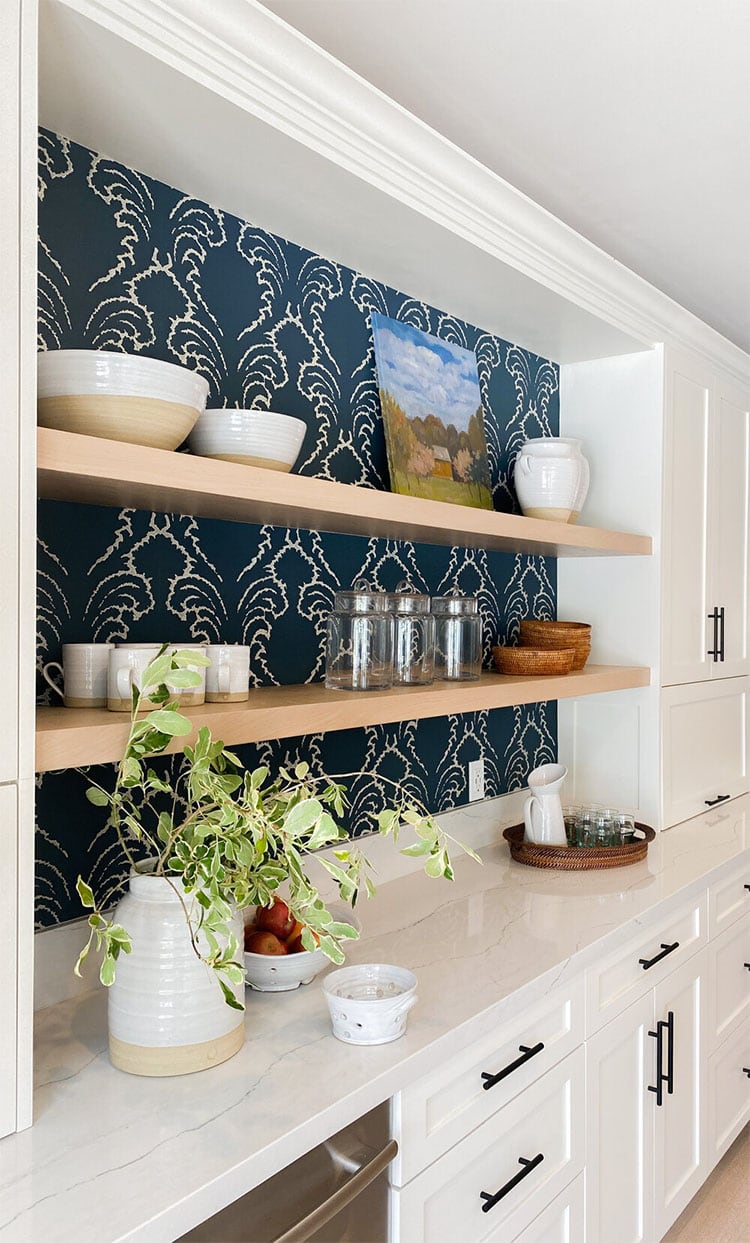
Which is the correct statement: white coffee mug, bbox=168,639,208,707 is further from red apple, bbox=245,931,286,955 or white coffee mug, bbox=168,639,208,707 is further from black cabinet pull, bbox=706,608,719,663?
black cabinet pull, bbox=706,608,719,663

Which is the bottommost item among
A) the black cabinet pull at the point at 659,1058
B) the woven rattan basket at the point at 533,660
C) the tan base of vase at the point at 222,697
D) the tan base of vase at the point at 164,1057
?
the black cabinet pull at the point at 659,1058

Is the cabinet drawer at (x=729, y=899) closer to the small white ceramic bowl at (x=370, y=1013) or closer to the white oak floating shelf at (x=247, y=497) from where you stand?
the white oak floating shelf at (x=247, y=497)

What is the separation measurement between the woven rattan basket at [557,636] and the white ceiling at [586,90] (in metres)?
1.03

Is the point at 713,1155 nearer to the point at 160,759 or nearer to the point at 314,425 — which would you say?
the point at 160,759

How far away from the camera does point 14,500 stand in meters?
1.13

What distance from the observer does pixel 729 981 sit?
2609 mm

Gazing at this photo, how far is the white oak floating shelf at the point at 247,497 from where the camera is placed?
49.5 inches

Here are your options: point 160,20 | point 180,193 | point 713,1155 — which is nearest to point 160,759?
point 180,193

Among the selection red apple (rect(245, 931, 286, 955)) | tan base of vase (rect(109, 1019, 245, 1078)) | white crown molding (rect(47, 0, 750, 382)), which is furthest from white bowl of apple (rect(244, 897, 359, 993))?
white crown molding (rect(47, 0, 750, 382))

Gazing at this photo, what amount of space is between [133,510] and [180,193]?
0.62m

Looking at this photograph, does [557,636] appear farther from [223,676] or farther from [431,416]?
[223,676]

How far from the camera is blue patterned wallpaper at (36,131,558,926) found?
1.56 metres

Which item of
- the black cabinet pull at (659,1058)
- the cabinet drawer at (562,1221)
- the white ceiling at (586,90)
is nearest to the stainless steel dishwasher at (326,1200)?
the cabinet drawer at (562,1221)

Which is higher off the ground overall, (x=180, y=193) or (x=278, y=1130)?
(x=180, y=193)
